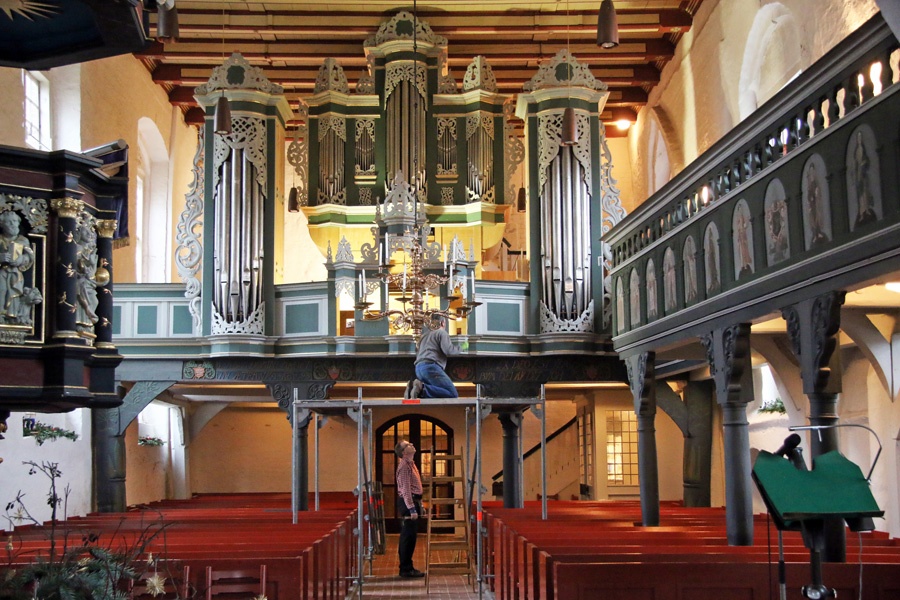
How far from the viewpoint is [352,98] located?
19.4 metres

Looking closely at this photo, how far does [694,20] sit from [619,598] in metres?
14.4

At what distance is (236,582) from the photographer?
8805 mm

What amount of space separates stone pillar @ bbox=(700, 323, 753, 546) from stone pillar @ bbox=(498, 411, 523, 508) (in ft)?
24.9

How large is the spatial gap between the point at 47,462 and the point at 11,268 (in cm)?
883

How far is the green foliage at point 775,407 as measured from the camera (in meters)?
16.0

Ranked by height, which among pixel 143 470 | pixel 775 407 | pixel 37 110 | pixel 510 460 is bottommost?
pixel 143 470

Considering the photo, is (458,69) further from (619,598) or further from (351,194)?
(619,598)

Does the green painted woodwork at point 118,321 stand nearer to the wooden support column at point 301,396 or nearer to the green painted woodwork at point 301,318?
the wooden support column at point 301,396

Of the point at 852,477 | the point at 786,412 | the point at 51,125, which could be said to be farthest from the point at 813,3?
the point at 51,125

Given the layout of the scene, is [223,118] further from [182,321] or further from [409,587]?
[409,587]

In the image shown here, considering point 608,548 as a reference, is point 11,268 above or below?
above

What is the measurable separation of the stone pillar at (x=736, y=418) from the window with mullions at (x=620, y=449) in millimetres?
10817

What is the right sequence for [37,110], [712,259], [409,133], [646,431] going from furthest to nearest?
1. [409,133]
2. [37,110]
3. [646,431]
4. [712,259]

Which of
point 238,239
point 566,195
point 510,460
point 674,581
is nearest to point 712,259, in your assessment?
point 674,581
